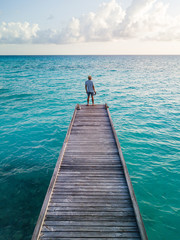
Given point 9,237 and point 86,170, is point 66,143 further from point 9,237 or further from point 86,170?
point 9,237

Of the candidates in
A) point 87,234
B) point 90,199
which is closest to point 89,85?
point 90,199

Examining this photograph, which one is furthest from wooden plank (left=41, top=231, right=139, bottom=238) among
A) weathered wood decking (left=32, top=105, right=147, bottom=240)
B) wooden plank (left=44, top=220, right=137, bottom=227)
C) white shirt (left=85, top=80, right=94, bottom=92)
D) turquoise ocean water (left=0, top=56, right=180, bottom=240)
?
→ white shirt (left=85, top=80, right=94, bottom=92)

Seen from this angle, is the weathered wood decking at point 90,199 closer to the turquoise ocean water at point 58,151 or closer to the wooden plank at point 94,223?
the wooden plank at point 94,223

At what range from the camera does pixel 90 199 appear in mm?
5090

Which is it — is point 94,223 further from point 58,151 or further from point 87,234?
point 58,151

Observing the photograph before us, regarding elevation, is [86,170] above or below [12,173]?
above

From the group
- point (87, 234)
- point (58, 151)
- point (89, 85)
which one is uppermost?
point (89, 85)

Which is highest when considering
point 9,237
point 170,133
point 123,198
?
point 123,198

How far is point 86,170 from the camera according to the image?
6363 millimetres

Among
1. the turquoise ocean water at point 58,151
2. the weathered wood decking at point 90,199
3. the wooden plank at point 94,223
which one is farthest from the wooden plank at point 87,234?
the turquoise ocean water at point 58,151

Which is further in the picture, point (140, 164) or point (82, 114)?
point (82, 114)

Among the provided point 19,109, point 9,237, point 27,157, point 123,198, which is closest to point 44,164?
point 27,157

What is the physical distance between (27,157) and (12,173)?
63.1 inches

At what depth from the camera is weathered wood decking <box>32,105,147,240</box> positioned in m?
4.17
